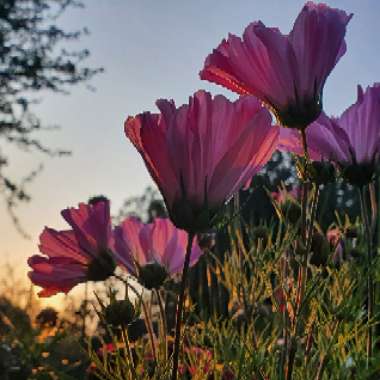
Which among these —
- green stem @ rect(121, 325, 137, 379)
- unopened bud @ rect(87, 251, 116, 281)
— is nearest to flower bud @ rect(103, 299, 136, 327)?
green stem @ rect(121, 325, 137, 379)

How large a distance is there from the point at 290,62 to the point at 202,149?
0.11 m

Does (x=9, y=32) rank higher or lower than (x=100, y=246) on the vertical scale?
higher

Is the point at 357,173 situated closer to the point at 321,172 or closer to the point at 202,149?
the point at 321,172

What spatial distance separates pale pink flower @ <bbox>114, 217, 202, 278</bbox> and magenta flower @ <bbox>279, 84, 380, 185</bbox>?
7.0 inches

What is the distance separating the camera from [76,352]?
4.11ft

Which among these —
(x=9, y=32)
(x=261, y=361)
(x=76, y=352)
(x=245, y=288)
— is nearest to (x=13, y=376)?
(x=76, y=352)

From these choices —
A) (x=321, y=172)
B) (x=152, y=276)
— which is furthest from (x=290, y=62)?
(x=152, y=276)

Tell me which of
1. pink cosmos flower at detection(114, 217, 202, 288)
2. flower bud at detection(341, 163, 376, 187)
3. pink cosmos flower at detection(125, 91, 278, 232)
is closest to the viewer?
pink cosmos flower at detection(125, 91, 278, 232)

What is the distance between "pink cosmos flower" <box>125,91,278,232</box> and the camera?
0.51 metres

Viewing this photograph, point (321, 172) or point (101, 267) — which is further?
point (101, 267)

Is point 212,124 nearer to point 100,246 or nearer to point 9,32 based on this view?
point 100,246

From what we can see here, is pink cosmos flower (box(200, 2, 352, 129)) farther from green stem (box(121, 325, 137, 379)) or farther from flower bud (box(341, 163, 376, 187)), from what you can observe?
green stem (box(121, 325, 137, 379))

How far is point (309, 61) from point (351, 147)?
10 centimetres

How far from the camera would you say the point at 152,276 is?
658mm
